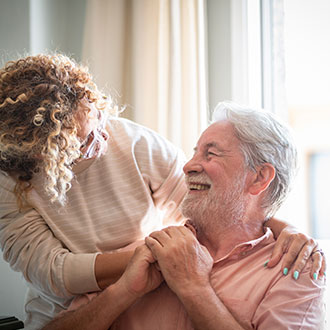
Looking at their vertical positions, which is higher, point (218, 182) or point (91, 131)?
point (91, 131)

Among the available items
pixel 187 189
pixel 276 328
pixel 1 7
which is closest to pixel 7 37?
pixel 1 7

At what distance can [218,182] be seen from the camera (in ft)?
5.21

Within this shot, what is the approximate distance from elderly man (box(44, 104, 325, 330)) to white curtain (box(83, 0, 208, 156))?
2.52 feet

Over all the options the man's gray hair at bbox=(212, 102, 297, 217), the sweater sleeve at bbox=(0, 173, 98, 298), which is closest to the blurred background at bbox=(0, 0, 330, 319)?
the man's gray hair at bbox=(212, 102, 297, 217)

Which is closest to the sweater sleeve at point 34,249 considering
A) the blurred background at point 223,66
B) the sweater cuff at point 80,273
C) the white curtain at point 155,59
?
the sweater cuff at point 80,273

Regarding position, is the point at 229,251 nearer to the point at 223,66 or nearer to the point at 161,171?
the point at 161,171

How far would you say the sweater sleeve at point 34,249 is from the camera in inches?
62.7

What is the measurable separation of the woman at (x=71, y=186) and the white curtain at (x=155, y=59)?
2.21 ft

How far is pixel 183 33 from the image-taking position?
253cm

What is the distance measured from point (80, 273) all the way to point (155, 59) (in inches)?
55.7

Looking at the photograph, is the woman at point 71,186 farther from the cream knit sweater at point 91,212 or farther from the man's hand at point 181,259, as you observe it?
the man's hand at point 181,259

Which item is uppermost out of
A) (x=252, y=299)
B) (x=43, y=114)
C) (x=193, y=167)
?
(x=43, y=114)

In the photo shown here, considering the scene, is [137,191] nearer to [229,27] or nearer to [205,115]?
[205,115]

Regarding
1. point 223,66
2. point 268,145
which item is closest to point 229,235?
point 268,145
